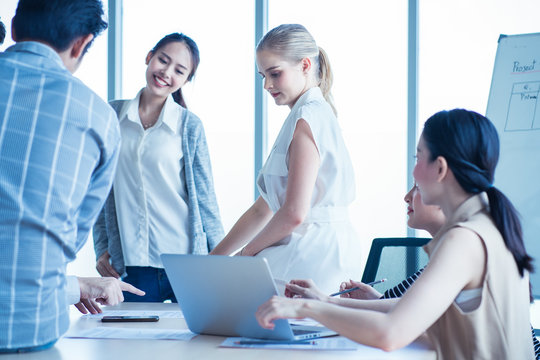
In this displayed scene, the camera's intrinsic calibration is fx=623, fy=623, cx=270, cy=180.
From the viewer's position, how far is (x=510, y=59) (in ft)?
11.4

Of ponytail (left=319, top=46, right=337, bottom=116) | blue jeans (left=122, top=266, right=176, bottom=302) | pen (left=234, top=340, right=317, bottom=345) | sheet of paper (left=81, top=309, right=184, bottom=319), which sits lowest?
blue jeans (left=122, top=266, right=176, bottom=302)

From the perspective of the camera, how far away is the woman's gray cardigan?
2.49m

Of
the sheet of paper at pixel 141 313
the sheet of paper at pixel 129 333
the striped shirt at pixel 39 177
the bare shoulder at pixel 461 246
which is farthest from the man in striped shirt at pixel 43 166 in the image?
the bare shoulder at pixel 461 246

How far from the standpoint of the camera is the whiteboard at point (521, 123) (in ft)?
11.1

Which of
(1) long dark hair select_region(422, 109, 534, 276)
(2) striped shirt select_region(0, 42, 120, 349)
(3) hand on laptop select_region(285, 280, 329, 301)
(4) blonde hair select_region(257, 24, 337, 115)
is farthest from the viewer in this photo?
(4) blonde hair select_region(257, 24, 337, 115)

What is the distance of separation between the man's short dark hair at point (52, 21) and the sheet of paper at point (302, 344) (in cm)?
76

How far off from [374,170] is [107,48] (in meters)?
2.33

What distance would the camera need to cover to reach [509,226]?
1389 mm

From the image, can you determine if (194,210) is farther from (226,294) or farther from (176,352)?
(176,352)

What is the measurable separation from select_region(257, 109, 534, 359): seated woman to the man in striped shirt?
0.44 meters

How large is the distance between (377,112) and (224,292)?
9.80 ft

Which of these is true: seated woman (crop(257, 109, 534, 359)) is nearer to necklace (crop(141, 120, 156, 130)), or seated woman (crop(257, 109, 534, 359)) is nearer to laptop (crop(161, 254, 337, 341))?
laptop (crop(161, 254, 337, 341))

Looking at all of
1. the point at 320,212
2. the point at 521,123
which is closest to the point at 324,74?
the point at 320,212

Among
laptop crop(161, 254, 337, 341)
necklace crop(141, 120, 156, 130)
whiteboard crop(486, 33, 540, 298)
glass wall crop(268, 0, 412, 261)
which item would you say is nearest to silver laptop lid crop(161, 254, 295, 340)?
laptop crop(161, 254, 337, 341)
